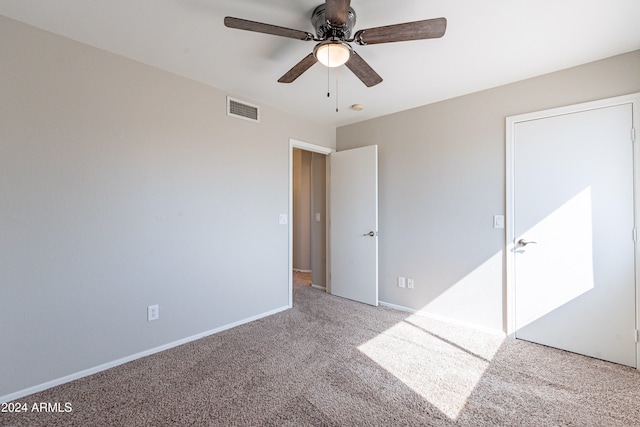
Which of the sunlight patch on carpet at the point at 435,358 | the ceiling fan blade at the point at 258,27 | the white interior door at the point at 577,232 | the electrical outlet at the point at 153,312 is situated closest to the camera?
the ceiling fan blade at the point at 258,27

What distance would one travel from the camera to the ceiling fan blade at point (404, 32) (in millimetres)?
1456

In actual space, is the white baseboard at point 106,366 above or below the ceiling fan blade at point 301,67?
below

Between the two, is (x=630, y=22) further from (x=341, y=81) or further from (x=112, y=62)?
(x=112, y=62)

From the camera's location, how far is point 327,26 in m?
1.56

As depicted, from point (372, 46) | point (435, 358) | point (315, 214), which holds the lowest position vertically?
point (435, 358)

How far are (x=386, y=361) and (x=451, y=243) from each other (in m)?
1.50

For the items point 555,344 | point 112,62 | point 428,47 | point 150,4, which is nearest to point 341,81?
point 428,47

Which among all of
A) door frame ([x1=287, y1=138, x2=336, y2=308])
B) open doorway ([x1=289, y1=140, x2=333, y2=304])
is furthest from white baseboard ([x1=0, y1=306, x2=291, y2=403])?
open doorway ([x1=289, y1=140, x2=333, y2=304])

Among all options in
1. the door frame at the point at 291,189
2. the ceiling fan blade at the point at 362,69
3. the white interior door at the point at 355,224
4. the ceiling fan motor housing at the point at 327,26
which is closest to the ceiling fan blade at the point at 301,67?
the ceiling fan motor housing at the point at 327,26

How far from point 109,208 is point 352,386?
227cm

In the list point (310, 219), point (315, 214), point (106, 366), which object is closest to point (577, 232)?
point (315, 214)

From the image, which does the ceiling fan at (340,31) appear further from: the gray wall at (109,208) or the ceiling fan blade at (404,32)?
the gray wall at (109,208)

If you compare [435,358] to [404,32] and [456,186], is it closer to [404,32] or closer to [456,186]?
[456,186]

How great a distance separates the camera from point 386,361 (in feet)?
7.49
